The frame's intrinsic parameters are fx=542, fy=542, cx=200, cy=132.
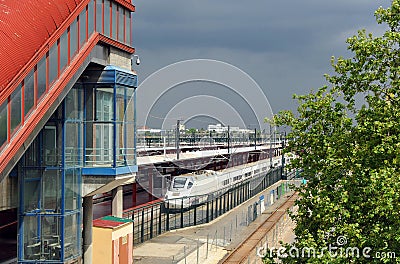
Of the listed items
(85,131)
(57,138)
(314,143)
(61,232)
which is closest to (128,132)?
(85,131)

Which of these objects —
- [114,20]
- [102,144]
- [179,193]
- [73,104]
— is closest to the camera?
[73,104]

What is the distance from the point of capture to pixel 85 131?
1748 centimetres

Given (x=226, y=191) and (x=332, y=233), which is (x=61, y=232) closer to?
(x=332, y=233)

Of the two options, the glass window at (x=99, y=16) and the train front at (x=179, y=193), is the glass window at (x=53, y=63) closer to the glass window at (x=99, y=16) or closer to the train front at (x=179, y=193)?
the glass window at (x=99, y=16)

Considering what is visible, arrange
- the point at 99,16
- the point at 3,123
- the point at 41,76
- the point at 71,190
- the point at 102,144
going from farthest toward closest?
the point at 102,144 < the point at 99,16 < the point at 71,190 < the point at 41,76 < the point at 3,123

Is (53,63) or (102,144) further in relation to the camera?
(102,144)

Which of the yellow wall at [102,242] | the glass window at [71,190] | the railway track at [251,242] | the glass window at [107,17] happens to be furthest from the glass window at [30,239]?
the railway track at [251,242]

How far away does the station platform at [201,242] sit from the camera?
28547 mm

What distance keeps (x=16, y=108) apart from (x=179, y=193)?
32.9 meters

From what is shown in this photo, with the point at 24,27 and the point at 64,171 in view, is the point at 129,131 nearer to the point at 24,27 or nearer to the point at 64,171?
the point at 64,171

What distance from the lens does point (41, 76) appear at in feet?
46.3

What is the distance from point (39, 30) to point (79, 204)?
215 inches

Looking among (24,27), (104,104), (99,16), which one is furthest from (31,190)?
(99,16)

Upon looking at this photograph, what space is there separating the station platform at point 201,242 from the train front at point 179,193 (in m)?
3.05
